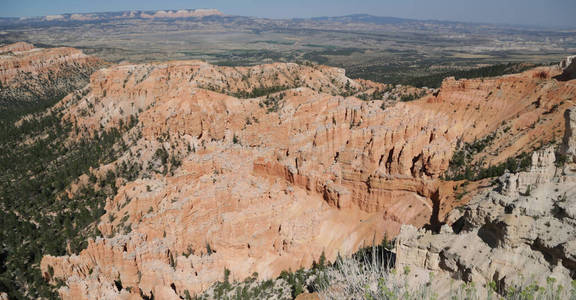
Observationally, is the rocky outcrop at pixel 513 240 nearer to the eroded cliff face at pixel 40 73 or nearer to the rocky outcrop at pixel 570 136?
the rocky outcrop at pixel 570 136

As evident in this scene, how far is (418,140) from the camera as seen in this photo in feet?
150

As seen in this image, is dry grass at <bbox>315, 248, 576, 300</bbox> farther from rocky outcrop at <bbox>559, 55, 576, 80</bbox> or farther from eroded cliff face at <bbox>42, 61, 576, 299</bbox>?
rocky outcrop at <bbox>559, 55, 576, 80</bbox>

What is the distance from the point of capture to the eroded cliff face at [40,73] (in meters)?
141

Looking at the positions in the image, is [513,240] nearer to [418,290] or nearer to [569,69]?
[418,290]

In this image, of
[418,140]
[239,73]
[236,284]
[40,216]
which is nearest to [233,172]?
[236,284]

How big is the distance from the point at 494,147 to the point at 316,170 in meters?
24.3

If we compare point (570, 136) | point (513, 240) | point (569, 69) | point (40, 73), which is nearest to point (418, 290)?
point (513, 240)

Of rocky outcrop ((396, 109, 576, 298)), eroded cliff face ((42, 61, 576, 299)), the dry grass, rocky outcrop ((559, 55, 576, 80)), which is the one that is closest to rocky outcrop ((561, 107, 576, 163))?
rocky outcrop ((396, 109, 576, 298))

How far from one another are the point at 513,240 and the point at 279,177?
32.3m

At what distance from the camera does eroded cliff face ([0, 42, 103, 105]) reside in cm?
14088

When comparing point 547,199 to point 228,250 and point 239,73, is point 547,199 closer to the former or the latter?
point 228,250

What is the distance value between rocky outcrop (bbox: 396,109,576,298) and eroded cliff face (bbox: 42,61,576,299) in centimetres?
824

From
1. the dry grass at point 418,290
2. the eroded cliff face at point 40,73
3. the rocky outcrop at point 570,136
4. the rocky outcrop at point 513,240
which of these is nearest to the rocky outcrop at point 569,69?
the rocky outcrop at point 570,136

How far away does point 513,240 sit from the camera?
18.8m
